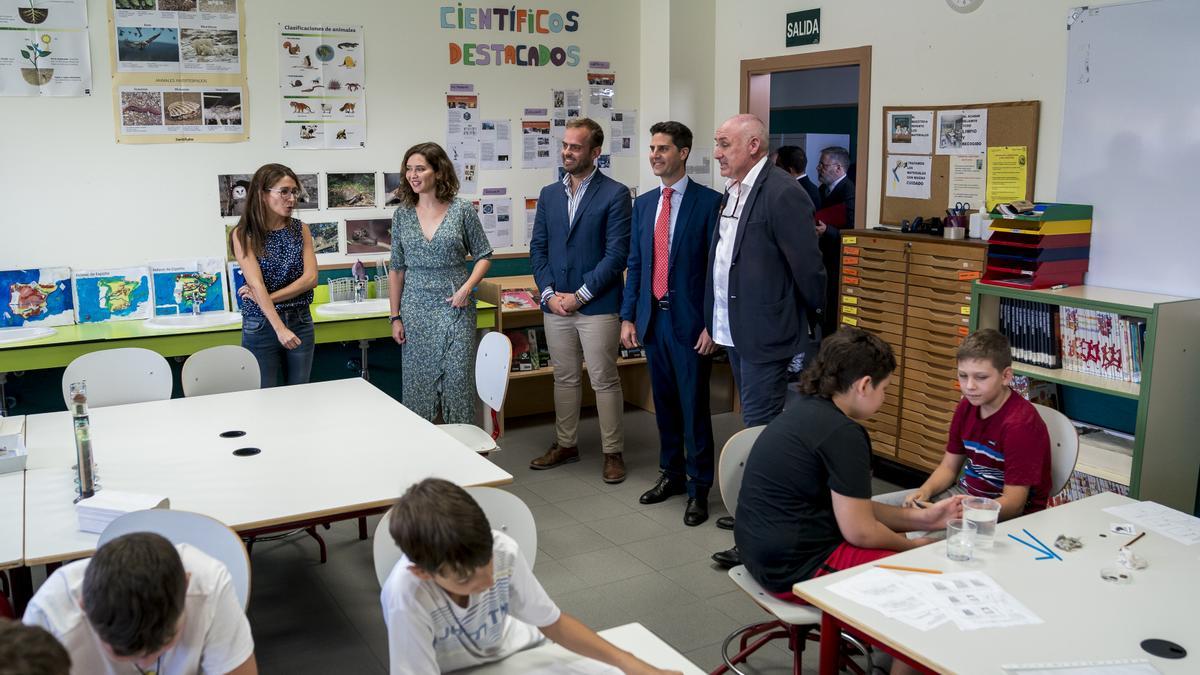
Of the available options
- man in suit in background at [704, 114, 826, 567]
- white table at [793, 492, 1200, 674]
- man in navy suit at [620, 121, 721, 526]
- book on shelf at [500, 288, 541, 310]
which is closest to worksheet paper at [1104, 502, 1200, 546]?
white table at [793, 492, 1200, 674]

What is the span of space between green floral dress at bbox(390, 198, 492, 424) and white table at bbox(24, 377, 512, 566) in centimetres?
69

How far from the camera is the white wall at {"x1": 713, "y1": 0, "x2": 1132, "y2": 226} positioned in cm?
459

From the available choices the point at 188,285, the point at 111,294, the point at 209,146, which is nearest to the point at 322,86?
the point at 209,146

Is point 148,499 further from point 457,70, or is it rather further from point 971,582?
point 457,70

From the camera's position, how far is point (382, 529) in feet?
8.11

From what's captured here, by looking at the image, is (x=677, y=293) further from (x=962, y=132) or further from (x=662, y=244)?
(x=962, y=132)

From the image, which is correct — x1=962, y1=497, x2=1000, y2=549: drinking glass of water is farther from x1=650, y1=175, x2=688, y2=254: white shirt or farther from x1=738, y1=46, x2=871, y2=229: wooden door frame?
x1=738, y1=46, x2=871, y2=229: wooden door frame

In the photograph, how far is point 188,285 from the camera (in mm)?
5609

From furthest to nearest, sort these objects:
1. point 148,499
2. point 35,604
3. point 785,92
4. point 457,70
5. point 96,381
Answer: point 785,92
point 457,70
point 96,381
point 148,499
point 35,604

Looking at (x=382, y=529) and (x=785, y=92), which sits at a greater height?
(x=785, y=92)

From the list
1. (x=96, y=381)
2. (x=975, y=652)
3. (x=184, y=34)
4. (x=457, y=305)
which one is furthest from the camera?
(x=184, y=34)

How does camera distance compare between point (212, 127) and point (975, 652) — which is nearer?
point (975, 652)

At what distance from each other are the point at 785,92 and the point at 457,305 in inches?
150

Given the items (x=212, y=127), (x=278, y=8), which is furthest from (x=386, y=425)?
(x=278, y=8)
